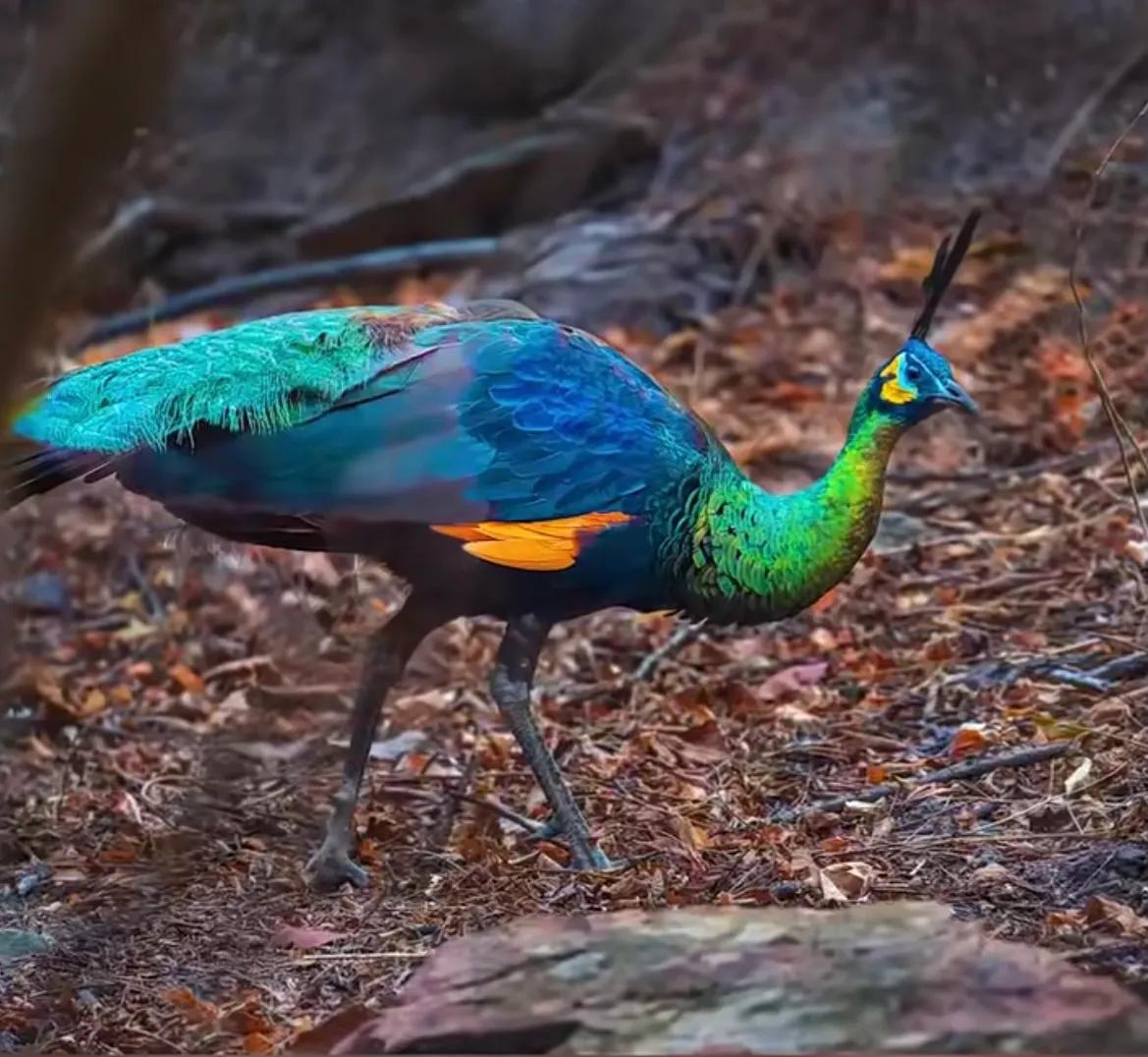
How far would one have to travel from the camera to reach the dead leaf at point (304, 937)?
10.9ft

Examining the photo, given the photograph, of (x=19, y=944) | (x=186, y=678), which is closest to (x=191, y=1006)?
(x=19, y=944)

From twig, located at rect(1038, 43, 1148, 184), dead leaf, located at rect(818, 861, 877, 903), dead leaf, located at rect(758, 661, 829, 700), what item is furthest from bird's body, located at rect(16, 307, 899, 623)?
twig, located at rect(1038, 43, 1148, 184)

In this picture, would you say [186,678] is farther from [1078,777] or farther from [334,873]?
[1078,777]

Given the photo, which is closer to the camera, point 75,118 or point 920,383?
point 75,118

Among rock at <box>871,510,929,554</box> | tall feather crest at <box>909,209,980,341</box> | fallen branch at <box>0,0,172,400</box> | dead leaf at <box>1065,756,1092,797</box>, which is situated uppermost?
fallen branch at <box>0,0,172,400</box>

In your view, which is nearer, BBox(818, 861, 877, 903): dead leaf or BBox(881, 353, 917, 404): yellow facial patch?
BBox(818, 861, 877, 903): dead leaf

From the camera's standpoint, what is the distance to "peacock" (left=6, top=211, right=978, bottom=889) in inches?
135

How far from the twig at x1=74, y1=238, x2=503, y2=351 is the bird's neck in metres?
4.84

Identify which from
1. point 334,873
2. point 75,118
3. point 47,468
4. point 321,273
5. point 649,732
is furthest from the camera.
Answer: point 321,273

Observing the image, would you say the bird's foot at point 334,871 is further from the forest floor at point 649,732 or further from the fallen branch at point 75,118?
the fallen branch at point 75,118

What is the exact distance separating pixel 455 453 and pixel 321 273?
512cm

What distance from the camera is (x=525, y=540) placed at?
3461mm

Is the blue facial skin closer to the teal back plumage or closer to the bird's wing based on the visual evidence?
the bird's wing

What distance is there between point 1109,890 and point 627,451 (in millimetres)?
1232
